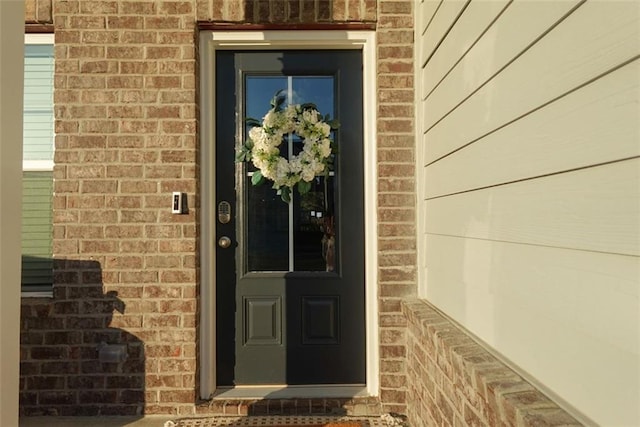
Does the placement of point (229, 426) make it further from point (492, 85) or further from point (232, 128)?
point (492, 85)

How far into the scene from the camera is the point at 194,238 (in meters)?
2.56

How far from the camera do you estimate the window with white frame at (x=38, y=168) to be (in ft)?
8.79

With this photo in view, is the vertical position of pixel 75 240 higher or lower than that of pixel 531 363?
higher

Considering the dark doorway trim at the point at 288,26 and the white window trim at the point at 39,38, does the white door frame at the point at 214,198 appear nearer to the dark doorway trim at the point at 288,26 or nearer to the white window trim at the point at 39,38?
the dark doorway trim at the point at 288,26

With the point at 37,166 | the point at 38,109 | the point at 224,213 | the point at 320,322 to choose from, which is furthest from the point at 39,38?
the point at 320,322

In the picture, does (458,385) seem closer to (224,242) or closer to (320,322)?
(320,322)

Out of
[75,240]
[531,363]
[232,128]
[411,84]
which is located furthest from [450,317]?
[75,240]

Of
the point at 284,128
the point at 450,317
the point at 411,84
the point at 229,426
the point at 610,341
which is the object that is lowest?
the point at 229,426

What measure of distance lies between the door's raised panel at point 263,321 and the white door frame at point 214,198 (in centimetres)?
21

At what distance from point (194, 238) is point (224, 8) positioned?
4.47 ft

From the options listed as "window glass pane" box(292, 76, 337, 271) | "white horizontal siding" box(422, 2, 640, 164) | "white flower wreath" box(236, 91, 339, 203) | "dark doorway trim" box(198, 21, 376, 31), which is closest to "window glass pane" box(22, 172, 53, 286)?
"white flower wreath" box(236, 91, 339, 203)

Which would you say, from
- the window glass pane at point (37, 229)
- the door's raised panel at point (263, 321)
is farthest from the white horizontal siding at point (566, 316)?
the window glass pane at point (37, 229)

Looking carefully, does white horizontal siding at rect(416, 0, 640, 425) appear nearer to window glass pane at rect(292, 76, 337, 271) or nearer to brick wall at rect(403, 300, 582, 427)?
brick wall at rect(403, 300, 582, 427)

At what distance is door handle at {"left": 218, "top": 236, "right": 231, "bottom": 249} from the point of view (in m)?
2.71
